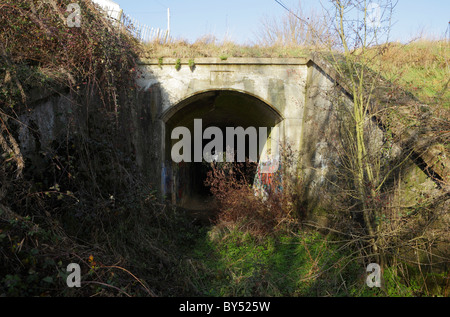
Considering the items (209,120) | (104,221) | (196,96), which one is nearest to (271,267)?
(104,221)

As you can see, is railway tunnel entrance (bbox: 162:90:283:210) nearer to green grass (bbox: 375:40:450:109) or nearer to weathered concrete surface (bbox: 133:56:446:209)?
weathered concrete surface (bbox: 133:56:446:209)

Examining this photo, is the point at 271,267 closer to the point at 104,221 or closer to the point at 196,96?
the point at 104,221

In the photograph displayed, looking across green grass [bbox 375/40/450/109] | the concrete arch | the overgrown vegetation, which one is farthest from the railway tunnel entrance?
green grass [bbox 375/40/450/109]

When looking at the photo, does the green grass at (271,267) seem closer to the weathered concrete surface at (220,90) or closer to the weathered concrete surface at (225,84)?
the weathered concrete surface at (220,90)

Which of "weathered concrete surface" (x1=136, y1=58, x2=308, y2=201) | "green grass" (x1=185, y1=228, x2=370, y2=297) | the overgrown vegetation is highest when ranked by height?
"weathered concrete surface" (x1=136, y1=58, x2=308, y2=201)

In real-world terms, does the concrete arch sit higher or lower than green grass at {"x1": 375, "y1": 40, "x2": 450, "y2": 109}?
lower

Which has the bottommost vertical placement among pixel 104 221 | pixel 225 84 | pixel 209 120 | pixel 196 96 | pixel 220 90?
pixel 104 221

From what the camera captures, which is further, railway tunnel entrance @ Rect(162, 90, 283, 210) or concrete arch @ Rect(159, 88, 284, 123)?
railway tunnel entrance @ Rect(162, 90, 283, 210)

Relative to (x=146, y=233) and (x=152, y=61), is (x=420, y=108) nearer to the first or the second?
(x=146, y=233)

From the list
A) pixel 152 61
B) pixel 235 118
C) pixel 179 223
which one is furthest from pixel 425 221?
pixel 235 118

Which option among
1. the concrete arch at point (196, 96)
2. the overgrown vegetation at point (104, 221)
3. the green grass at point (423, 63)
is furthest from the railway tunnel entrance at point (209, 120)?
the green grass at point (423, 63)

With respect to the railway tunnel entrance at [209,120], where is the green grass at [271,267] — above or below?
below

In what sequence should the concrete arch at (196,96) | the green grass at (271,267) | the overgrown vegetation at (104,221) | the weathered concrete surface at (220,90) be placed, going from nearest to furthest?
the overgrown vegetation at (104,221), the green grass at (271,267), the weathered concrete surface at (220,90), the concrete arch at (196,96)

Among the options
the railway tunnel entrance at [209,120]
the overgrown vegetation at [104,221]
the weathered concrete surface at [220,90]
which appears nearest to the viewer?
the overgrown vegetation at [104,221]
